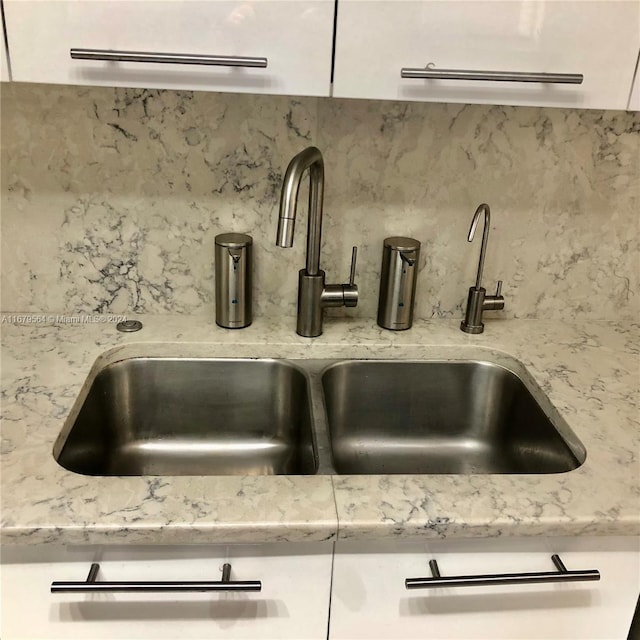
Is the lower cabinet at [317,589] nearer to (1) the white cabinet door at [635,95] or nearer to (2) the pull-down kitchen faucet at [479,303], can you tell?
(2) the pull-down kitchen faucet at [479,303]

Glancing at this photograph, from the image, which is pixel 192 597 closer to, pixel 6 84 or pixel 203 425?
pixel 203 425

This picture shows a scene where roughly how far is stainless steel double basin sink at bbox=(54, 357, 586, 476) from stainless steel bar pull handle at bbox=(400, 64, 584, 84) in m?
0.60

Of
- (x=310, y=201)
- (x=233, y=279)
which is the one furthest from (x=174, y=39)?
(x=233, y=279)

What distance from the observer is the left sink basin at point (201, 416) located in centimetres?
137

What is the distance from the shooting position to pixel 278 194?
4.70 ft

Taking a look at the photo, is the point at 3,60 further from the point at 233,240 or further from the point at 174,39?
the point at 233,240

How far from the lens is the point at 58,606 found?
98 cm

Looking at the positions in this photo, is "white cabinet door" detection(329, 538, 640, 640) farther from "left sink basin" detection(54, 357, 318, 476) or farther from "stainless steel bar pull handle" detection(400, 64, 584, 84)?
"stainless steel bar pull handle" detection(400, 64, 584, 84)

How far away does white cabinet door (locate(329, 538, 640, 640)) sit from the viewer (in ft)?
3.27

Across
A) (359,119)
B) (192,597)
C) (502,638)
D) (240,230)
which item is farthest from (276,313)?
(502,638)

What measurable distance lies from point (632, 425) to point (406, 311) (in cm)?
52

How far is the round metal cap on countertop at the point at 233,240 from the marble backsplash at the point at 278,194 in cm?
5

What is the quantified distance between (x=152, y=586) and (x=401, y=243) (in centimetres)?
84

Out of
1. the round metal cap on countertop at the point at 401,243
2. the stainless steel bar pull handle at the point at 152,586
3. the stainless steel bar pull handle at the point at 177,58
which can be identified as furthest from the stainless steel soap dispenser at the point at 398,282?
the stainless steel bar pull handle at the point at 152,586
